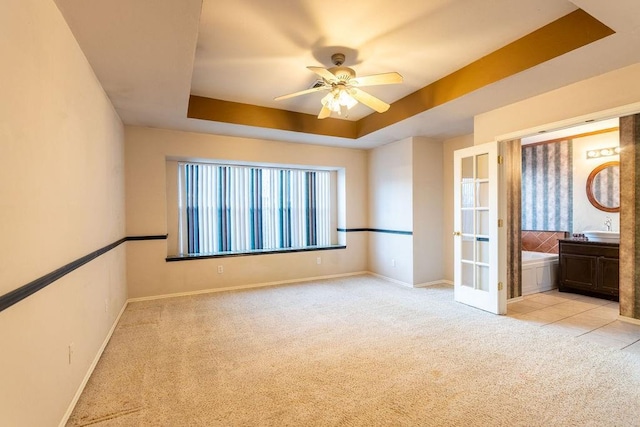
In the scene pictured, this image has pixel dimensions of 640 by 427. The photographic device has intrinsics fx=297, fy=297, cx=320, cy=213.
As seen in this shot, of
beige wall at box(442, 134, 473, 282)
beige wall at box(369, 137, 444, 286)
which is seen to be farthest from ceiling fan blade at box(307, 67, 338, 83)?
beige wall at box(442, 134, 473, 282)

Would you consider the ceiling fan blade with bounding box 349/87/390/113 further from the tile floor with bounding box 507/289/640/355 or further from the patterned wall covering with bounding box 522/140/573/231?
the patterned wall covering with bounding box 522/140/573/231

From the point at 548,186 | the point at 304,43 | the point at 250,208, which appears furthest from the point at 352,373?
the point at 548,186

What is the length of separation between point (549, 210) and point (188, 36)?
6.17 meters

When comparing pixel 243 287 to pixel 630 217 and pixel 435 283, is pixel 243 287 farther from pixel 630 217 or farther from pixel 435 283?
pixel 630 217

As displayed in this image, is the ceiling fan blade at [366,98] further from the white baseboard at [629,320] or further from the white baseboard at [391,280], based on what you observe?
the white baseboard at [629,320]

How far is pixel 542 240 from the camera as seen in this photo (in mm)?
5441

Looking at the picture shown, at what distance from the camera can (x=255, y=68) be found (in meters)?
3.04

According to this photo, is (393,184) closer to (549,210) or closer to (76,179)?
(549,210)

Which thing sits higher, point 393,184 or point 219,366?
point 393,184

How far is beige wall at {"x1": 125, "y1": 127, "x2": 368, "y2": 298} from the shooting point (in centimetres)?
412

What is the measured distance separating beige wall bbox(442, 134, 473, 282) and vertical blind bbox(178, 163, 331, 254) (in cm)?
211

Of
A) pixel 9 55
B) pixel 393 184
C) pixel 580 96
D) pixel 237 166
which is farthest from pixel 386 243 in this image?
pixel 9 55

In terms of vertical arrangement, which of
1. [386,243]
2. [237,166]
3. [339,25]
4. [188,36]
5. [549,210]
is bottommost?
[386,243]

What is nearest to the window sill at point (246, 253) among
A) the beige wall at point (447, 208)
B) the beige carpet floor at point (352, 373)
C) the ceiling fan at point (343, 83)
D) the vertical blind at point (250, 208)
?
the vertical blind at point (250, 208)
